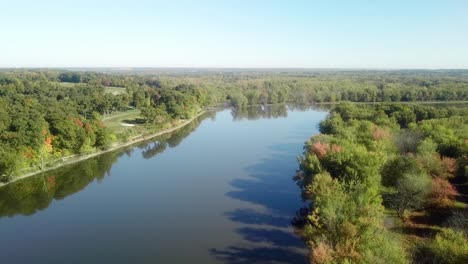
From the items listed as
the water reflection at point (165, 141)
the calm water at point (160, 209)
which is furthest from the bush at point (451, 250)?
the water reflection at point (165, 141)

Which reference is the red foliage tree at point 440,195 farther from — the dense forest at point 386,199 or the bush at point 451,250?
the bush at point 451,250

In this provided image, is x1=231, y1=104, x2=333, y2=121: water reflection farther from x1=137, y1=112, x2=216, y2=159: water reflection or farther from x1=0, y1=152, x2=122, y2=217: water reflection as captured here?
x1=0, y1=152, x2=122, y2=217: water reflection

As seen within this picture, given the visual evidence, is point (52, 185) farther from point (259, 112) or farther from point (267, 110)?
point (267, 110)

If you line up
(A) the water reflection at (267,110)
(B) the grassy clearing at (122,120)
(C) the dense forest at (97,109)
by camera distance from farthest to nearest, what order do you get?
(A) the water reflection at (267,110)
(B) the grassy clearing at (122,120)
(C) the dense forest at (97,109)

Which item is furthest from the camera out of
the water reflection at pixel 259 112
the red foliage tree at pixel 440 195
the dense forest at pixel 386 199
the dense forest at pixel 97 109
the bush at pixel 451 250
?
the water reflection at pixel 259 112

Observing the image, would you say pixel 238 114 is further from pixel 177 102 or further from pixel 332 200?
pixel 332 200

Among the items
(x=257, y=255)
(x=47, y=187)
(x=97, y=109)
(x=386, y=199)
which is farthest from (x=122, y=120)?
(x=257, y=255)
